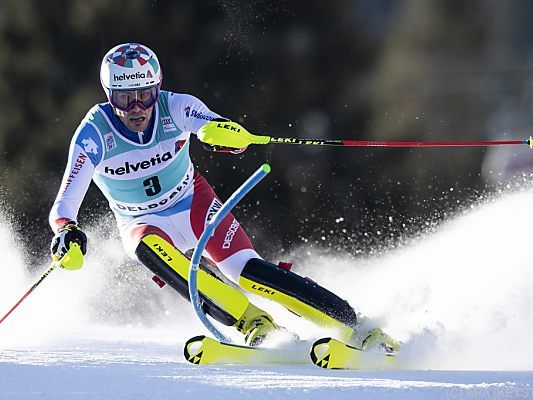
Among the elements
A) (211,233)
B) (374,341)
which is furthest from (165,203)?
(374,341)

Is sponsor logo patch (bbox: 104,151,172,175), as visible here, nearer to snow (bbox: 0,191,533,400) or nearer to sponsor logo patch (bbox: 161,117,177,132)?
sponsor logo patch (bbox: 161,117,177,132)

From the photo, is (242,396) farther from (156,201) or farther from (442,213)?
(442,213)

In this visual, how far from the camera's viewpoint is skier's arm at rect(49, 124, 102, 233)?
14.3ft

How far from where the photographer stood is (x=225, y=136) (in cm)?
460

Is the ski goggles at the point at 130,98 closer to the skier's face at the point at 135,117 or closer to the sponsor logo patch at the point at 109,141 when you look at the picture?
the skier's face at the point at 135,117

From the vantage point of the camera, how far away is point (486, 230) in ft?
21.3

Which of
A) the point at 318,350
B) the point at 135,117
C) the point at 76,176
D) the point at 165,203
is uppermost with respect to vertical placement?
the point at 135,117

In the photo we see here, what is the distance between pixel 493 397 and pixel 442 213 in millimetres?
4869

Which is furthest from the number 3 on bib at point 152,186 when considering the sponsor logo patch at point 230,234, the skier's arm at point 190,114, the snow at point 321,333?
the snow at point 321,333

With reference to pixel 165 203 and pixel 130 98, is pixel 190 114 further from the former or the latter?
pixel 165 203

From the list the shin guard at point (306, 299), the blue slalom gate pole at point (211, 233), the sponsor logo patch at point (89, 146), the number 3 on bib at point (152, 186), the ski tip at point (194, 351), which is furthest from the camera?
the number 3 on bib at point (152, 186)

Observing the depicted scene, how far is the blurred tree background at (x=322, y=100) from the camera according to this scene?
848 cm

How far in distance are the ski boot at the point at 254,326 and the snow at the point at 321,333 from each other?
0.88 feet

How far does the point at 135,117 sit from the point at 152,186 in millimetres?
347
